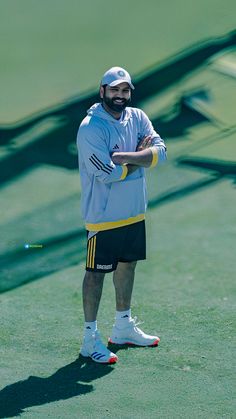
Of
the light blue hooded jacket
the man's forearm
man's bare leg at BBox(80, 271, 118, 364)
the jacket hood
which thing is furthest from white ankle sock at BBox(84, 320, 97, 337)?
the jacket hood

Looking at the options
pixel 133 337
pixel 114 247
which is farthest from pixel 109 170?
pixel 133 337

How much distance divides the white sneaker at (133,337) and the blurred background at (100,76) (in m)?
2.23

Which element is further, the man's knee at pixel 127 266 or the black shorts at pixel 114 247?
the man's knee at pixel 127 266

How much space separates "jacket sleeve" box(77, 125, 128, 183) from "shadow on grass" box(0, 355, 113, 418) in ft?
3.27

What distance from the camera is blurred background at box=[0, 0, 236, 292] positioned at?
25.6 ft

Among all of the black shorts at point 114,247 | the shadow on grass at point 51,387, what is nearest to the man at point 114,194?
the black shorts at point 114,247

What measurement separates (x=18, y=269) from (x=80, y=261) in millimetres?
432

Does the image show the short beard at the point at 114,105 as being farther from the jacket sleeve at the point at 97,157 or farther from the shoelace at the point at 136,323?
the shoelace at the point at 136,323

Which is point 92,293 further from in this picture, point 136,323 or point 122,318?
point 136,323

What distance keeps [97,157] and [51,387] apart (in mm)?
1206

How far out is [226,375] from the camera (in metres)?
4.98

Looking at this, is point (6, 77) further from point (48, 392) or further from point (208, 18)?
point (48, 392)

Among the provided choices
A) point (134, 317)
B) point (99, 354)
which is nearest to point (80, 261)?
point (134, 317)

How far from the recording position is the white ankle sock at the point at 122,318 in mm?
5496
